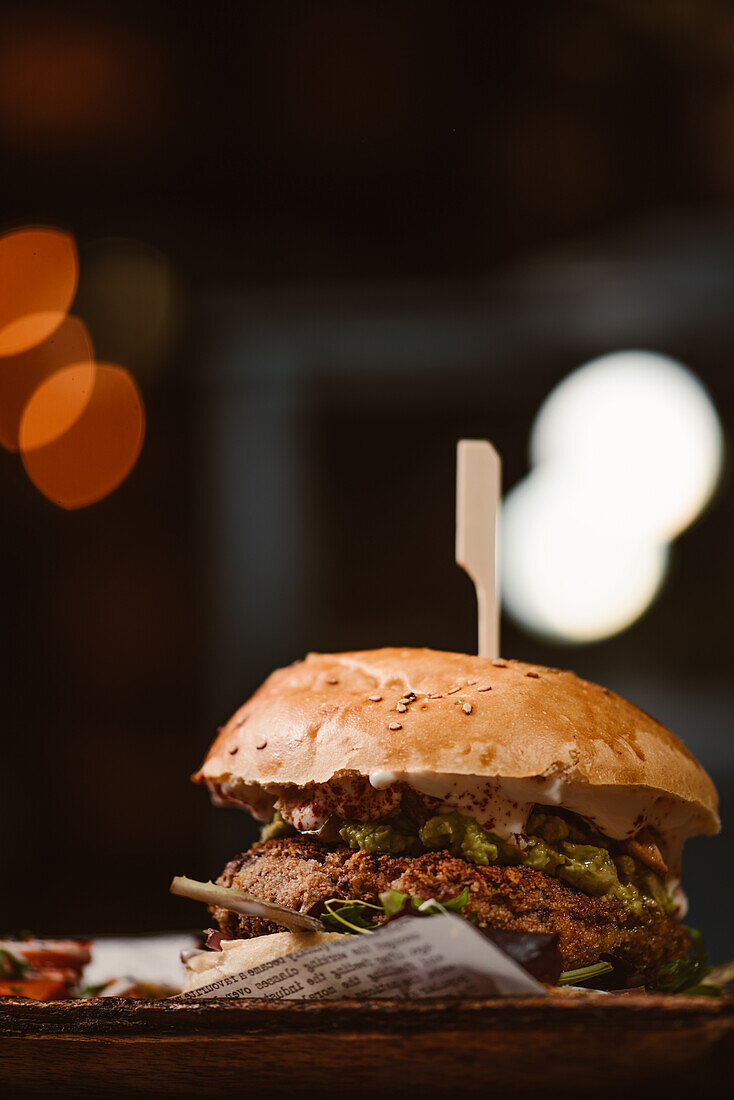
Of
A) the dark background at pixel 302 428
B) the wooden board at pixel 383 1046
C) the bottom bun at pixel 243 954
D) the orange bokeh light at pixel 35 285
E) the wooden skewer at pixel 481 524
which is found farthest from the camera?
the orange bokeh light at pixel 35 285

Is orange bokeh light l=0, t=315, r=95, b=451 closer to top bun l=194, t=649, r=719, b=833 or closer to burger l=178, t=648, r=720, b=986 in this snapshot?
top bun l=194, t=649, r=719, b=833

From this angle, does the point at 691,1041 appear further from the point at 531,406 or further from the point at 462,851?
the point at 531,406

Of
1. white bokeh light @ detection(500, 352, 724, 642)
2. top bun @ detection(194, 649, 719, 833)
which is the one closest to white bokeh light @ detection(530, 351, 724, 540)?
white bokeh light @ detection(500, 352, 724, 642)

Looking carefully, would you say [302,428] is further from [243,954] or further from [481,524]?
[243,954]

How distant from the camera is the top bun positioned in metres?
1.65

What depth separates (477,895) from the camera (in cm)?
162

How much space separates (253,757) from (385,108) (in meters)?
3.68

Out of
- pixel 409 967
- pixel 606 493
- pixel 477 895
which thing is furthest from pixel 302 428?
pixel 409 967

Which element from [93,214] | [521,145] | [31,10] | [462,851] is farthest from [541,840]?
[93,214]

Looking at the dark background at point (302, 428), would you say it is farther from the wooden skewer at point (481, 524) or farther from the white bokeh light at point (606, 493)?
the wooden skewer at point (481, 524)

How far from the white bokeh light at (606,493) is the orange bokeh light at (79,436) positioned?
9.16ft

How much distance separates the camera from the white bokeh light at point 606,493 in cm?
681

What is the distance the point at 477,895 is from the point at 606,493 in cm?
566

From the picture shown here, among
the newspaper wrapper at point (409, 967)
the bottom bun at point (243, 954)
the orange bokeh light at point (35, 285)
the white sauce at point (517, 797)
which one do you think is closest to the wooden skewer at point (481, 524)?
the white sauce at point (517, 797)
